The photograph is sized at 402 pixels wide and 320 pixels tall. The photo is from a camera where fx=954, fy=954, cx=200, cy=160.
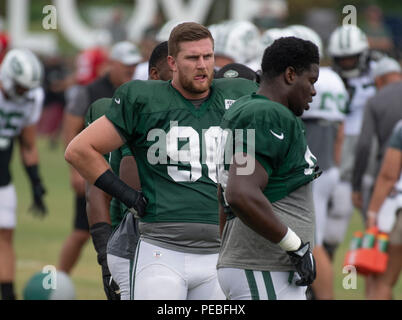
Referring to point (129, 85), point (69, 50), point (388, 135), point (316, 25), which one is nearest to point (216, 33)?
point (388, 135)

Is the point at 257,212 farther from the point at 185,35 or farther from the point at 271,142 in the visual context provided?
the point at 185,35

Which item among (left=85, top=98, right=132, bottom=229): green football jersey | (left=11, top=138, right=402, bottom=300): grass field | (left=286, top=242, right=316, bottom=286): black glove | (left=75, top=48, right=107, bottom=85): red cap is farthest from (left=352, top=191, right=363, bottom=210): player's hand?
(left=75, top=48, right=107, bottom=85): red cap

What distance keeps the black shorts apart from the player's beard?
13.0 ft

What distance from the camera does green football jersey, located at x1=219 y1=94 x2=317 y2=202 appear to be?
12.8 ft

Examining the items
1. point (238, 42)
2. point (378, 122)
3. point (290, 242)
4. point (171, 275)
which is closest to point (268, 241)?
point (290, 242)

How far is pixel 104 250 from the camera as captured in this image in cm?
515

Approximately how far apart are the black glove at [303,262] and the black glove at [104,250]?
1.43m

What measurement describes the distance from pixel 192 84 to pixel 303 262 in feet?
3.65

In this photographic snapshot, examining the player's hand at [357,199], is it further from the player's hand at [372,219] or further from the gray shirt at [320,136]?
the player's hand at [372,219]

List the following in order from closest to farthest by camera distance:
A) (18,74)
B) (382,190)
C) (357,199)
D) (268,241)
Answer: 1. (268,241)
2. (382,190)
3. (18,74)
4. (357,199)

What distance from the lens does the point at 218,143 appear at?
14.2 feet

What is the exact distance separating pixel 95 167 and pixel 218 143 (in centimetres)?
68

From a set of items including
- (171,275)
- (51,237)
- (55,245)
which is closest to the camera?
(171,275)

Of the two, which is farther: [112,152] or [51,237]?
[51,237]
